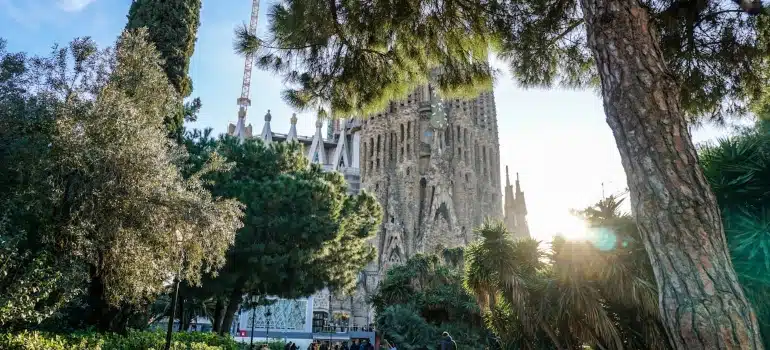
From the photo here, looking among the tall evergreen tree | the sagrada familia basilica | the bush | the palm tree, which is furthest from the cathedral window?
the tall evergreen tree

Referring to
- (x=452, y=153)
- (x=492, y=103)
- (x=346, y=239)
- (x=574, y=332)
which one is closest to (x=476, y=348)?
(x=346, y=239)

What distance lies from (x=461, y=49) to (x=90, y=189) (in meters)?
5.26

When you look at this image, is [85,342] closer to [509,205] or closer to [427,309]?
[427,309]

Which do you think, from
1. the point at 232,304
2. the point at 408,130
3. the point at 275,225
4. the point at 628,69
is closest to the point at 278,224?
the point at 275,225

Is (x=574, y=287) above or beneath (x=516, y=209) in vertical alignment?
beneath

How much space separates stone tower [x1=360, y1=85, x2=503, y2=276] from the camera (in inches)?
1390

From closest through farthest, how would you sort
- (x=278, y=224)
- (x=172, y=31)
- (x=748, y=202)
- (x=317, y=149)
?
(x=748, y=202) < (x=172, y=31) < (x=278, y=224) < (x=317, y=149)

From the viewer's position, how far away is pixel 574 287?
27.6 ft

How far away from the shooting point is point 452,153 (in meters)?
37.6

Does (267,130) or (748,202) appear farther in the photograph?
(267,130)

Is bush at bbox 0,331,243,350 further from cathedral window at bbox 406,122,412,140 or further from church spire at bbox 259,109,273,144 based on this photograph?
church spire at bbox 259,109,273,144

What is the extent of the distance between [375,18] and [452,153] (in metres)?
31.1

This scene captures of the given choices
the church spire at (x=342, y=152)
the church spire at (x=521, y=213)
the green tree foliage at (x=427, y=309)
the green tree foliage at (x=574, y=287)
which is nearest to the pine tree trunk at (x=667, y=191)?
the green tree foliage at (x=574, y=287)

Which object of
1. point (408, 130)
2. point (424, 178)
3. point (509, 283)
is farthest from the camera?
point (408, 130)
